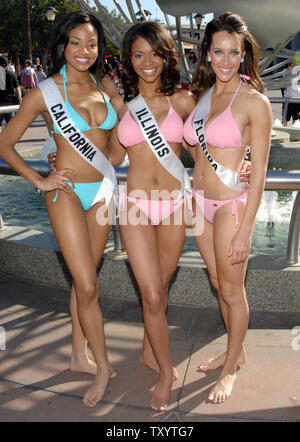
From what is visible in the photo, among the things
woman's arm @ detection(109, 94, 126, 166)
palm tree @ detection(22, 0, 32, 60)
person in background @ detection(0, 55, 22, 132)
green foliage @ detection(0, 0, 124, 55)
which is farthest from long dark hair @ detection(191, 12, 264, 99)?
green foliage @ detection(0, 0, 124, 55)

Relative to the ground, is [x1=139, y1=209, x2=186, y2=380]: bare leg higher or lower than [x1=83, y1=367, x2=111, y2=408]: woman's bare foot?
higher

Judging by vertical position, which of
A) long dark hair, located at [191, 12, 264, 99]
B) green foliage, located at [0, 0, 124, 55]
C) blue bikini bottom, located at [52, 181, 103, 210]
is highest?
green foliage, located at [0, 0, 124, 55]

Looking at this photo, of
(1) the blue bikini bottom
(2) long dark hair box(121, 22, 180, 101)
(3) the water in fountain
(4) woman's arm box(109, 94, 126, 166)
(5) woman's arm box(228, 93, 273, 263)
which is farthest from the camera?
(3) the water in fountain

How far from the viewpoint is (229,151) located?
2.67m

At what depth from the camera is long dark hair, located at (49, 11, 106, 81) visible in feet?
9.05

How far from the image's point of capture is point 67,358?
3.25 m

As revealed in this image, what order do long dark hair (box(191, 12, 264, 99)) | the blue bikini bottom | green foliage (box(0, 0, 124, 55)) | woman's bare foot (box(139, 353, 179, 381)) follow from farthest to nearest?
1. green foliage (box(0, 0, 124, 55))
2. woman's bare foot (box(139, 353, 179, 381))
3. the blue bikini bottom
4. long dark hair (box(191, 12, 264, 99))

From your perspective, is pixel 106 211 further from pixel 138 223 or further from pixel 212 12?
pixel 212 12

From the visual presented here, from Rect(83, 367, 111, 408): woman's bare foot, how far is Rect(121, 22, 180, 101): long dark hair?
1580 millimetres

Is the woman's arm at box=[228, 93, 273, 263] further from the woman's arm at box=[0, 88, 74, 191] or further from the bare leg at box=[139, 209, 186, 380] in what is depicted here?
the woman's arm at box=[0, 88, 74, 191]

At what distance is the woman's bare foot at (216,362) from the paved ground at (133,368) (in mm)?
39

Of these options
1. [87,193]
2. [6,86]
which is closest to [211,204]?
[87,193]

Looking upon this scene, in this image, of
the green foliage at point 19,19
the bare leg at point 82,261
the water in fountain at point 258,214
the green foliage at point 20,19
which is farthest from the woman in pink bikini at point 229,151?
the green foliage at point 19,19

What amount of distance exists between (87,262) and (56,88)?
37.8 inches
